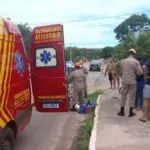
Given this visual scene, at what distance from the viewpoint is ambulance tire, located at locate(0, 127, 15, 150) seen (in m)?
6.96

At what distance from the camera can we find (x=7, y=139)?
23.9 ft

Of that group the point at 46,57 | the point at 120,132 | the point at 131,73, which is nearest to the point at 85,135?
the point at 120,132

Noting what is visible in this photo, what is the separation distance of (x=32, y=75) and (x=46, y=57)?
1.52 feet

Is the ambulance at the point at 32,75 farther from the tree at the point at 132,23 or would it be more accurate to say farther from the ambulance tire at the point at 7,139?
the tree at the point at 132,23

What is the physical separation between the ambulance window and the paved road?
163 cm

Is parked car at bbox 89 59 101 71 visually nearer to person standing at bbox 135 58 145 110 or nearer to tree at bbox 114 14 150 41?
tree at bbox 114 14 150 41

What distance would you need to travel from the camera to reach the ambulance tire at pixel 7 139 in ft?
22.8

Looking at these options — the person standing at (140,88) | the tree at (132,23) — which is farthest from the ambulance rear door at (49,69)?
the tree at (132,23)

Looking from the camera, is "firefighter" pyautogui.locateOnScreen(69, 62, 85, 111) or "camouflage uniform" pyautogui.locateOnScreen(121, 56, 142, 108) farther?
"firefighter" pyautogui.locateOnScreen(69, 62, 85, 111)

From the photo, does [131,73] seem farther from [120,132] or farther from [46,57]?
[46,57]

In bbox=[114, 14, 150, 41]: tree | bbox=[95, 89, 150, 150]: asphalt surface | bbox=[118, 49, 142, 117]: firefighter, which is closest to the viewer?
bbox=[95, 89, 150, 150]: asphalt surface

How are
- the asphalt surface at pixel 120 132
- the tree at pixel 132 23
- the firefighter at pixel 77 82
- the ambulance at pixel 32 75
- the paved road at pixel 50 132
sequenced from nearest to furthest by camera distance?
1. the ambulance at pixel 32 75
2. the asphalt surface at pixel 120 132
3. the paved road at pixel 50 132
4. the firefighter at pixel 77 82
5. the tree at pixel 132 23

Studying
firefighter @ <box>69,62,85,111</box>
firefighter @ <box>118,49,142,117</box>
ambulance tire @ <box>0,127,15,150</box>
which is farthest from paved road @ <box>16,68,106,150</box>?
firefighter @ <box>118,49,142,117</box>

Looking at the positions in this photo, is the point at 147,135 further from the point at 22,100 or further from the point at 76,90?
the point at 76,90
